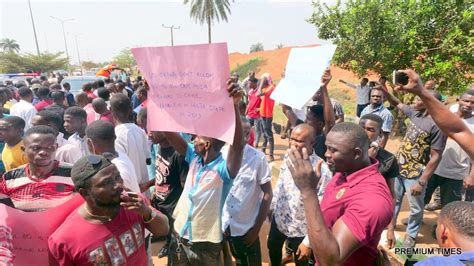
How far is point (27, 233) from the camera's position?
182cm

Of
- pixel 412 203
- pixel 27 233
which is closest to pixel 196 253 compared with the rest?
pixel 27 233

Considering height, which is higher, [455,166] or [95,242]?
[95,242]

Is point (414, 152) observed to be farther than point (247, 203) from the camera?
Yes

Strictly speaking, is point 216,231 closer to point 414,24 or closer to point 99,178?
point 99,178

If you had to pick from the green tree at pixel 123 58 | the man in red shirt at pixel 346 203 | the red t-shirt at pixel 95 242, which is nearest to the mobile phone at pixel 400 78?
the man in red shirt at pixel 346 203

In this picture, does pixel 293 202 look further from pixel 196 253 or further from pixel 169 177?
pixel 169 177

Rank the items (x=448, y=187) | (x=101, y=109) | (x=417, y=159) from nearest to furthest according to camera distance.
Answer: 1. (x=417, y=159)
2. (x=448, y=187)
3. (x=101, y=109)

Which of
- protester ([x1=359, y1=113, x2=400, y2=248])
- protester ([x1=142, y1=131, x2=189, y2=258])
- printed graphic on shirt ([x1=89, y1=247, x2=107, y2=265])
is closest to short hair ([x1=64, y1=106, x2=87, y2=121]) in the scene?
protester ([x1=142, y1=131, x2=189, y2=258])

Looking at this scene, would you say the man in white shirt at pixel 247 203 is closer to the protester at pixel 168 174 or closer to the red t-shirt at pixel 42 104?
the protester at pixel 168 174

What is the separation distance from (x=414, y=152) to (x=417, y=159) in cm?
9

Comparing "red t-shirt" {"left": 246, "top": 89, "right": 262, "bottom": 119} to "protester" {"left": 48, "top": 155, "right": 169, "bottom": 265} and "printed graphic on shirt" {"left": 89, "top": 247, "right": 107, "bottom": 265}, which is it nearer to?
"protester" {"left": 48, "top": 155, "right": 169, "bottom": 265}

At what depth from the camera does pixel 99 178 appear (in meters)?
1.77

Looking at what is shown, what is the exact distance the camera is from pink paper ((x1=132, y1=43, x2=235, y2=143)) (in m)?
2.08

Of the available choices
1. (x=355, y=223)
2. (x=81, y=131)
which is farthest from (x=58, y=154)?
(x=355, y=223)
